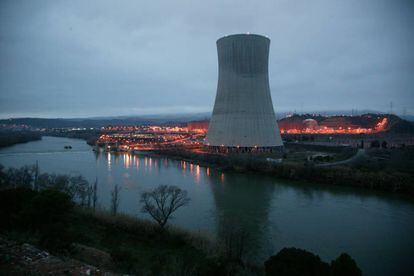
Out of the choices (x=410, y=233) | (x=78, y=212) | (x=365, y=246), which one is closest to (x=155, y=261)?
(x=78, y=212)

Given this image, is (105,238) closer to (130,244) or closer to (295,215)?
(130,244)

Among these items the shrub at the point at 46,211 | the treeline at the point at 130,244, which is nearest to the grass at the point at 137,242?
the treeline at the point at 130,244

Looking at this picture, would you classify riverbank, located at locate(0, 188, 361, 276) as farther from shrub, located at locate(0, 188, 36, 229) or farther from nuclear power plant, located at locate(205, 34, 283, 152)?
nuclear power plant, located at locate(205, 34, 283, 152)

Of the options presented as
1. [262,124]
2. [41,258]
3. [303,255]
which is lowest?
[303,255]

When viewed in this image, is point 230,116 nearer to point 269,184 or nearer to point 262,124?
point 262,124

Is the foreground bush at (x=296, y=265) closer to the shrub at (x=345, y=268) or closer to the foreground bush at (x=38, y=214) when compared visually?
the shrub at (x=345, y=268)

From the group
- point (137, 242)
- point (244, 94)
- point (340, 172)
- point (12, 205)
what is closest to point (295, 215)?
point (137, 242)

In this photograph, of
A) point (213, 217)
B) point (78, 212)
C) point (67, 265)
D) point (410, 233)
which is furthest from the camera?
point (213, 217)
